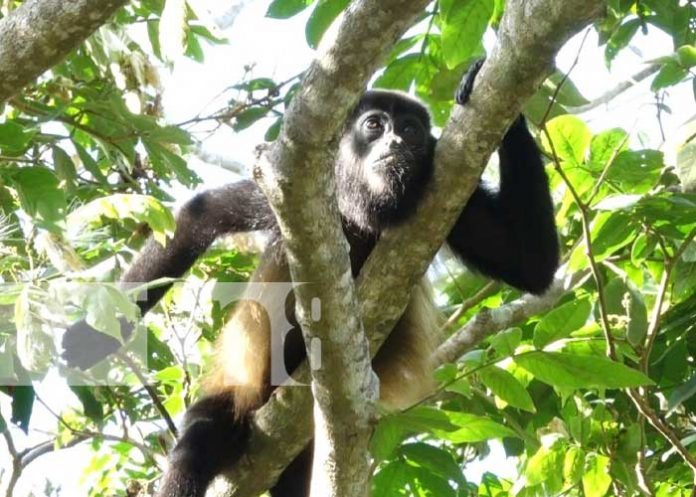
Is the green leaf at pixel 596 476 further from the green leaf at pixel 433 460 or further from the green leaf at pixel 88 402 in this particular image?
the green leaf at pixel 88 402

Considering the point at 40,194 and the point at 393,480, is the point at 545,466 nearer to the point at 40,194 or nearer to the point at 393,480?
the point at 393,480

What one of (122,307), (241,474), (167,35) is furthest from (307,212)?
(241,474)

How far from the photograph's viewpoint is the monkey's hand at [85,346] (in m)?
3.58

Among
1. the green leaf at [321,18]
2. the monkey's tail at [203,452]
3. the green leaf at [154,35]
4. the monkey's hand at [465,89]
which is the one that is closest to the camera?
the monkey's hand at [465,89]

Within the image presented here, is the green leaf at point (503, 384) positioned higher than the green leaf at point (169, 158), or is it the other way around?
the green leaf at point (169, 158)

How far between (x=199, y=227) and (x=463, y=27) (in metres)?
1.36

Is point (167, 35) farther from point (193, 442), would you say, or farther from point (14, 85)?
point (193, 442)

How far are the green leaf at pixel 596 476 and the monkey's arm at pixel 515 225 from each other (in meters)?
0.70

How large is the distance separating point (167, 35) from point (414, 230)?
77 centimetres

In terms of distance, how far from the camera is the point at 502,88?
2496 mm

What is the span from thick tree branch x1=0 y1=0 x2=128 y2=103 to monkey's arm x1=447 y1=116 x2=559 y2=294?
1.52 metres

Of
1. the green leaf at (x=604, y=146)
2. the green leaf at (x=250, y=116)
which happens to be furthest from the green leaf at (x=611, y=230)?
the green leaf at (x=250, y=116)

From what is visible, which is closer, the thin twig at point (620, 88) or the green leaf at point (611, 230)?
the green leaf at point (611, 230)

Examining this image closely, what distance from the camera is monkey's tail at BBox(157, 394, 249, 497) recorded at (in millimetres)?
3273
